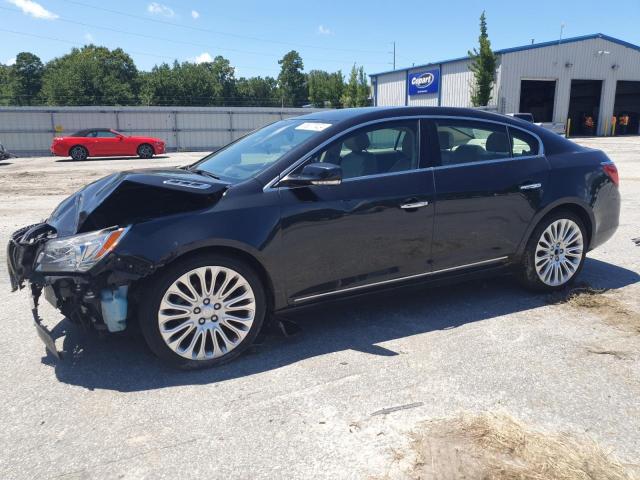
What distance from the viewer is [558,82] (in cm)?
4044

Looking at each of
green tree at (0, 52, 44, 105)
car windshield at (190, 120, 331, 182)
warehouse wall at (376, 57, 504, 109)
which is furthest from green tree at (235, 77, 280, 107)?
car windshield at (190, 120, 331, 182)

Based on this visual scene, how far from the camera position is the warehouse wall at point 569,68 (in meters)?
39.0

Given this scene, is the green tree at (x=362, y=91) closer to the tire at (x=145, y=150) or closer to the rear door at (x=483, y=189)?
the tire at (x=145, y=150)

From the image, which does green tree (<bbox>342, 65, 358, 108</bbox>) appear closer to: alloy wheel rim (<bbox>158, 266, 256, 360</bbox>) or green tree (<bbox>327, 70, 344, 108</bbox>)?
green tree (<bbox>327, 70, 344, 108</bbox>)

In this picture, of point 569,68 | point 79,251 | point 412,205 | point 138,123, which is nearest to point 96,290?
point 79,251

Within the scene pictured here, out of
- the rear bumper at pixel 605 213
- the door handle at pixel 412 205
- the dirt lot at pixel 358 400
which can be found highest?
the door handle at pixel 412 205

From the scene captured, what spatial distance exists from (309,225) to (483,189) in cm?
157

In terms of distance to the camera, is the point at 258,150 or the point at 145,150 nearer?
the point at 258,150

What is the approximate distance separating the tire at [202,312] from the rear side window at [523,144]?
256 centimetres

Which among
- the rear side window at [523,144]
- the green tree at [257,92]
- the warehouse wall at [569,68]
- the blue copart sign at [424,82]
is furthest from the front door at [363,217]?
the green tree at [257,92]

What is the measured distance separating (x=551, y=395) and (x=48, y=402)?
2.94 m

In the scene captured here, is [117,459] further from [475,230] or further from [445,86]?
[445,86]

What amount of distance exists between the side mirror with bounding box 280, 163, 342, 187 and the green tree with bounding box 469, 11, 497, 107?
37677 millimetres

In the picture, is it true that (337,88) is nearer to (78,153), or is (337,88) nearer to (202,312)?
(78,153)
